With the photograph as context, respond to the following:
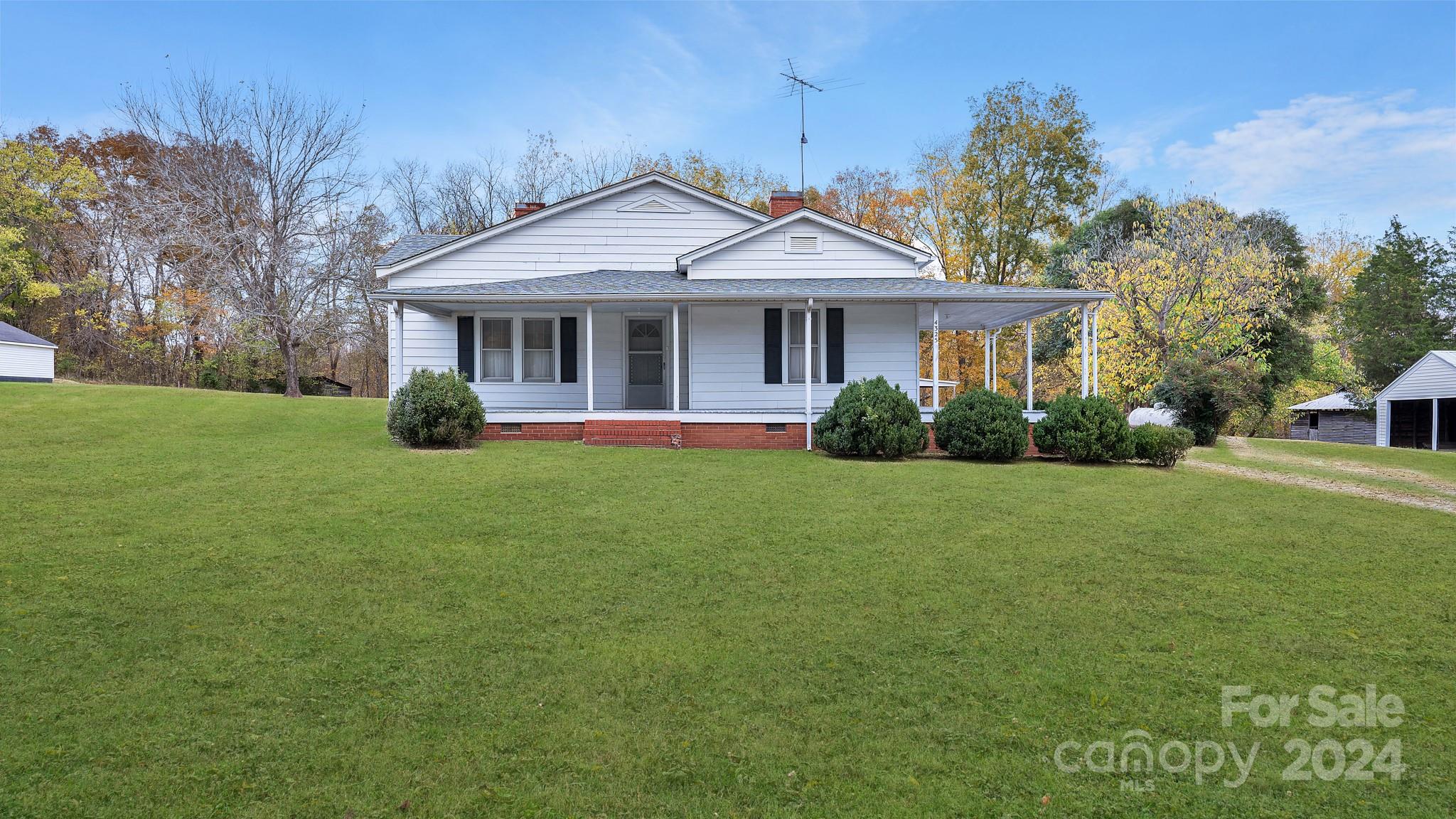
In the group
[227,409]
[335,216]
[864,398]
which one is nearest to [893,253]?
[864,398]

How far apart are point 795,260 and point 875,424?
5616 millimetres

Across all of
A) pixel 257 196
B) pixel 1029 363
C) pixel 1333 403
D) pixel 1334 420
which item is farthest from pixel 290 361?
pixel 1334 420

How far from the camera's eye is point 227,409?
16.7m

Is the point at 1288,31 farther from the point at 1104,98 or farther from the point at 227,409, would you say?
the point at 227,409

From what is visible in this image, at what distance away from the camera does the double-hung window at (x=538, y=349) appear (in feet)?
56.6

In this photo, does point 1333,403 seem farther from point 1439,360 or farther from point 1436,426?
point 1439,360

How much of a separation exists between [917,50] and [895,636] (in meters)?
23.2

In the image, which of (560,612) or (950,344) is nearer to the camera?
(560,612)

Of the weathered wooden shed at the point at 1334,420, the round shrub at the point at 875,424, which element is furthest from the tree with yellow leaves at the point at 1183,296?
the weathered wooden shed at the point at 1334,420

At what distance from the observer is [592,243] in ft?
60.2

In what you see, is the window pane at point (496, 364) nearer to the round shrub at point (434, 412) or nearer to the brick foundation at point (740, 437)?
the round shrub at point (434, 412)

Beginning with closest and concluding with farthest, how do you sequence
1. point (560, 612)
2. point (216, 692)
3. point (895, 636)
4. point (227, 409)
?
1. point (216, 692)
2. point (895, 636)
3. point (560, 612)
4. point (227, 409)

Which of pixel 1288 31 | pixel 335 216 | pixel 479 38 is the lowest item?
pixel 335 216

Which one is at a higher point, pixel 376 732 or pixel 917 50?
pixel 917 50
